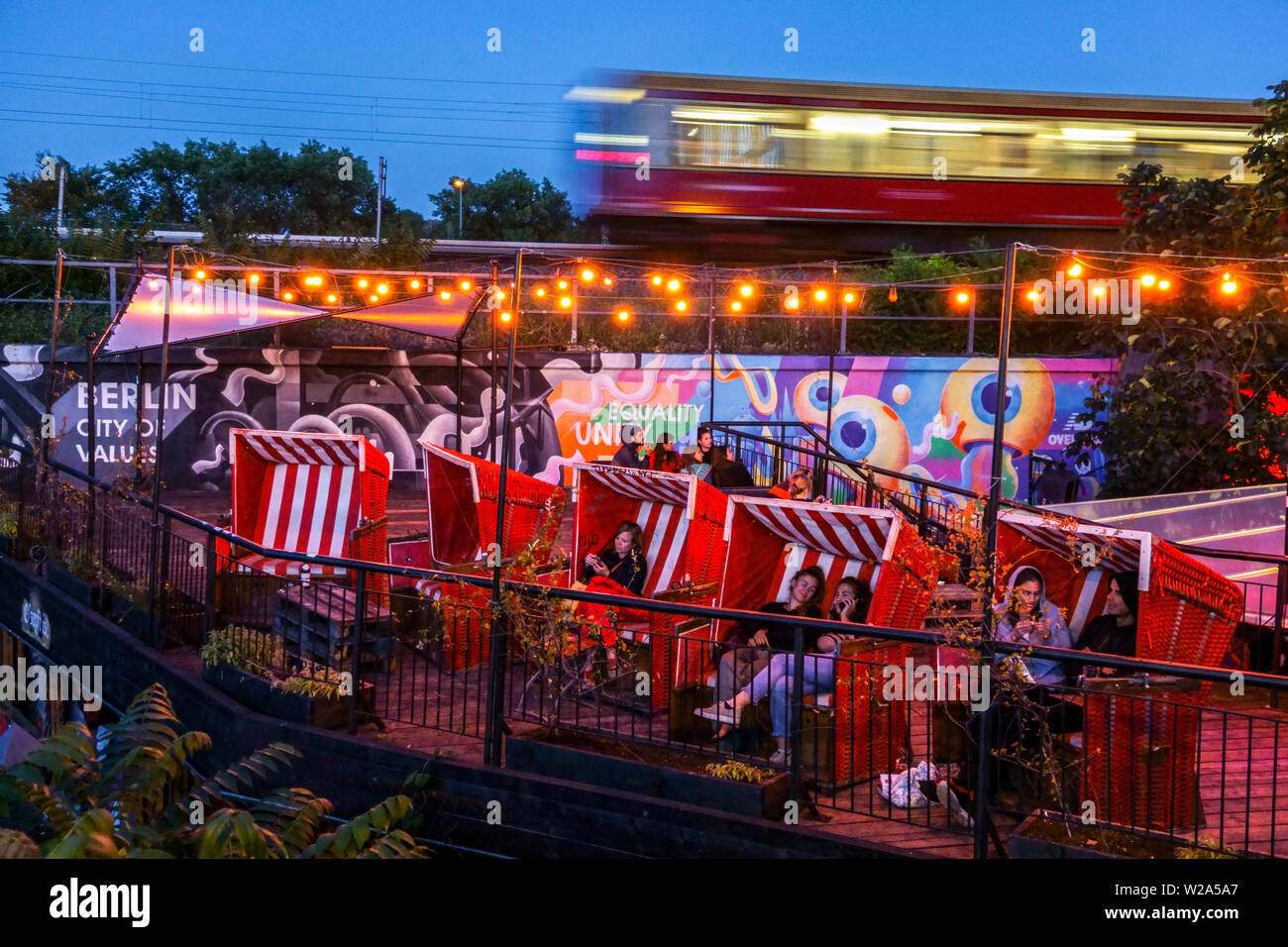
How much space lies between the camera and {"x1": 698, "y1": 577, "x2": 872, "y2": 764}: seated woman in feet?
21.0

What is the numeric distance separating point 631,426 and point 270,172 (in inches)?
973

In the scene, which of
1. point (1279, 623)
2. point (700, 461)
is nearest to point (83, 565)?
point (700, 461)

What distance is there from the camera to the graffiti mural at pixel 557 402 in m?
17.7

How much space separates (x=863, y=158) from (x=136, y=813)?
19.1m

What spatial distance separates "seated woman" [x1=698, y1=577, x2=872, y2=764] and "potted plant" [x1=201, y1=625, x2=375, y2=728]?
243cm

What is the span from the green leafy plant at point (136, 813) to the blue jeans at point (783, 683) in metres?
2.27

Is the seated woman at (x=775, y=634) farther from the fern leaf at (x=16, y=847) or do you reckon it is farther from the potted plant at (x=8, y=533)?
the potted plant at (x=8, y=533)

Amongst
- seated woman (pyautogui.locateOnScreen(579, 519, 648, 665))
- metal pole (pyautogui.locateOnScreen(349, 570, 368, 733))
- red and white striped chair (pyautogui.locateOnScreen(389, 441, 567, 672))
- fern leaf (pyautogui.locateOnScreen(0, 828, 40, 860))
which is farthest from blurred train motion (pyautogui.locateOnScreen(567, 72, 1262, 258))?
fern leaf (pyautogui.locateOnScreen(0, 828, 40, 860))

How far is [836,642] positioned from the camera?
286 inches

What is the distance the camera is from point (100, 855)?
372cm

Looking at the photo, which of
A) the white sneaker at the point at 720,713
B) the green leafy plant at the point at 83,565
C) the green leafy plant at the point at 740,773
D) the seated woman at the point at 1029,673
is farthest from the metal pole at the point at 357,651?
the green leafy plant at the point at 83,565

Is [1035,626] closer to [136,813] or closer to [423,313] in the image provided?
[136,813]
